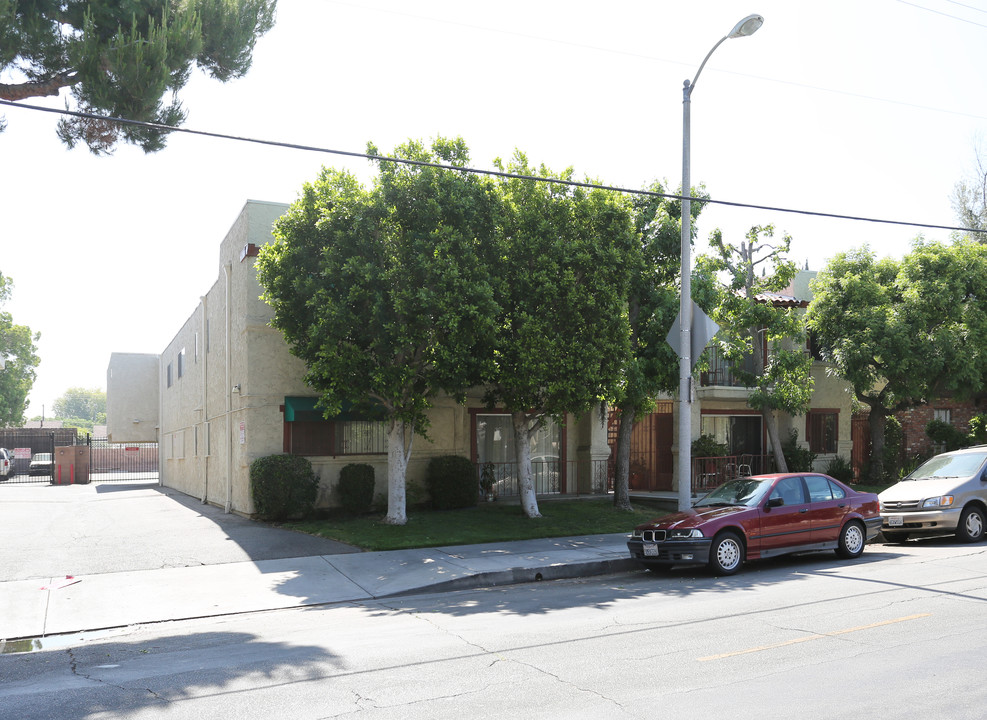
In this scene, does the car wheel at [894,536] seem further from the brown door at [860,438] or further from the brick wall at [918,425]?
the brick wall at [918,425]

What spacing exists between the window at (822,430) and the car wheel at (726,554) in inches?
611

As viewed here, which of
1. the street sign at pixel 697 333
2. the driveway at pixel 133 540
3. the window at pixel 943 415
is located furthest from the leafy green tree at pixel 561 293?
the window at pixel 943 415

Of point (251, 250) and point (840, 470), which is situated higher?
point (251, 250)

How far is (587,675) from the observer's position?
6.41m

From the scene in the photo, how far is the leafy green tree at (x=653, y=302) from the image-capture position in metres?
17.4

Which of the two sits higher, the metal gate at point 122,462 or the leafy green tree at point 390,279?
the leafy green tree at point 390,279

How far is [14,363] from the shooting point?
55094 mm

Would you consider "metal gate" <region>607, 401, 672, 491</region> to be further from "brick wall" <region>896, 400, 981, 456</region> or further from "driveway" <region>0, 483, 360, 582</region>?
"driveway" <region>0, 483, 360, 582</region>

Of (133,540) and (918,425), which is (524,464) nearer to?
(133,540)

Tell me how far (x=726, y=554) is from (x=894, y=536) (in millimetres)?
5255

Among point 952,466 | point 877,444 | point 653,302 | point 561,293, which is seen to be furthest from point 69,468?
point 952,466

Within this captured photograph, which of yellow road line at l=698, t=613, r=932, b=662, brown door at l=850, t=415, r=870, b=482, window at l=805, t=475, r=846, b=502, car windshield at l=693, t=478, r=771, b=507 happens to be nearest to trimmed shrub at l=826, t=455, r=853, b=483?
brown door at l=850, t=415, r=870, b=482

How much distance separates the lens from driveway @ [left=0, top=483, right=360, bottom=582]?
43.3 feet

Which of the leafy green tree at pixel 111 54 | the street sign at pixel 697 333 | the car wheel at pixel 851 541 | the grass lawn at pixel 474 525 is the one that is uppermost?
the leafy green tree at pixel 111 54
